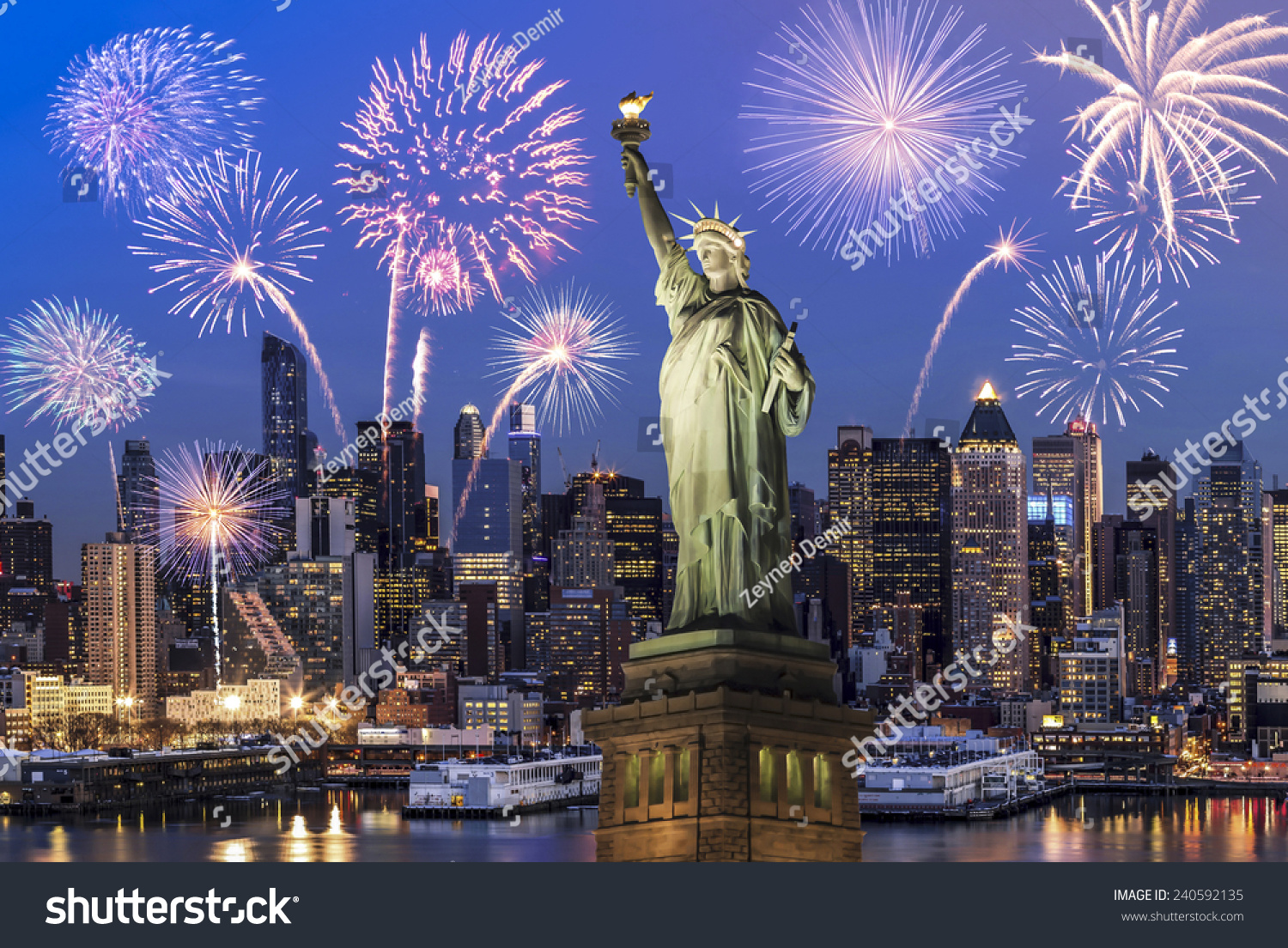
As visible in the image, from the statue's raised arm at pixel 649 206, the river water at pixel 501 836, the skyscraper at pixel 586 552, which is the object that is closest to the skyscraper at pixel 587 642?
the skyscraper at pixel 586 552

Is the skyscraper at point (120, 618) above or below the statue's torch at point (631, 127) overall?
below

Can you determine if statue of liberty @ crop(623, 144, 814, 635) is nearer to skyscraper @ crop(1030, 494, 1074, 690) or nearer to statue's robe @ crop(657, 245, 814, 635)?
statue's robe @ crop(657, 245, 814, 635)

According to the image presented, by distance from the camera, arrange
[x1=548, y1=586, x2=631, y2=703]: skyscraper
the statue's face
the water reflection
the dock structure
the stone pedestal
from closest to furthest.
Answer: the stone pedestal → the statue's face → the water reflection → the dock structure → [x1=548, y1=586, x2=631, y2=703]: skyscraper

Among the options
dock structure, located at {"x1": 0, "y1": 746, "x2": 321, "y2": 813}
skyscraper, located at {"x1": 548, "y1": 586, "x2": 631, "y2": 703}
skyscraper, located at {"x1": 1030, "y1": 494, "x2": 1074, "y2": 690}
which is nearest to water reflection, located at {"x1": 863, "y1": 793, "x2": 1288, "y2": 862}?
dock structure, located at {"x1": 0, "y1": 746, "x2": 321, "y2": 813}

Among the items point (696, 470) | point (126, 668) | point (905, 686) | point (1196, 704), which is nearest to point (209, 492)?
point (696, 470)

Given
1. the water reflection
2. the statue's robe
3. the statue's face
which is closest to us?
the statue's robe

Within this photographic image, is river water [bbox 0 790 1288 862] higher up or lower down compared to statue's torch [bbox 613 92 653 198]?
lower down

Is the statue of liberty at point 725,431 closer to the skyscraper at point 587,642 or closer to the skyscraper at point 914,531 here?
the skyscraper at point 587,642

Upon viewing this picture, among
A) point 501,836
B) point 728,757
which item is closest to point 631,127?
point 728,757
